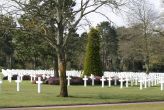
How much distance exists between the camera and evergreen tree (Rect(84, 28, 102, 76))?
46.5 metres

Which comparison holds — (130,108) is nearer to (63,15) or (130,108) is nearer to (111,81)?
(63,15)

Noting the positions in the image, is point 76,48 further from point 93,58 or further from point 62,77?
point 62,77

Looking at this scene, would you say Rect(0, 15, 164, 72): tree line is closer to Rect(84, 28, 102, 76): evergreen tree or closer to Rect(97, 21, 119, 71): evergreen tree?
Rect(97, 21, 119, 71): evergreen tree

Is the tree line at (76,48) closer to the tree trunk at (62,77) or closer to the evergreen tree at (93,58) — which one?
the evergreen tree at (93,58)

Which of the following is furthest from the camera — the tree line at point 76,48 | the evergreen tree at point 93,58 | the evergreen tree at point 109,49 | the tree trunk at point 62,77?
the evergreen tree at point 109,49

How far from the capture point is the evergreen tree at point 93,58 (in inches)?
1831

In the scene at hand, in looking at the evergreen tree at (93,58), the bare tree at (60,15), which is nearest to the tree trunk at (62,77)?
the bare tree at (60,15)

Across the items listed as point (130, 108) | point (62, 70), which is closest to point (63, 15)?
point (62, 70)

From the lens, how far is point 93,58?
46.8 metres

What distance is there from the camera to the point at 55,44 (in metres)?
27.7

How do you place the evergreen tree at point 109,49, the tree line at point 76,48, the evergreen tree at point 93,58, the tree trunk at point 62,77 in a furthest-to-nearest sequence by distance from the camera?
the evergreen tree at point 109,49
the evergreen tree at point 93,58
the tree line at point 76,48
the tree trunk at point 62,77

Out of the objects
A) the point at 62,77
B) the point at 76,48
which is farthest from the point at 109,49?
the point at 62,77

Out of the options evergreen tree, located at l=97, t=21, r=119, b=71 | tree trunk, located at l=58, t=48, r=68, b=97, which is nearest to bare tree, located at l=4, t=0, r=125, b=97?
tree trunk, located at l=58, t=48, r=68, b=97

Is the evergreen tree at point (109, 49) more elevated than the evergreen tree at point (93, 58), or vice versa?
the evergreen tree at point (109, 49)
